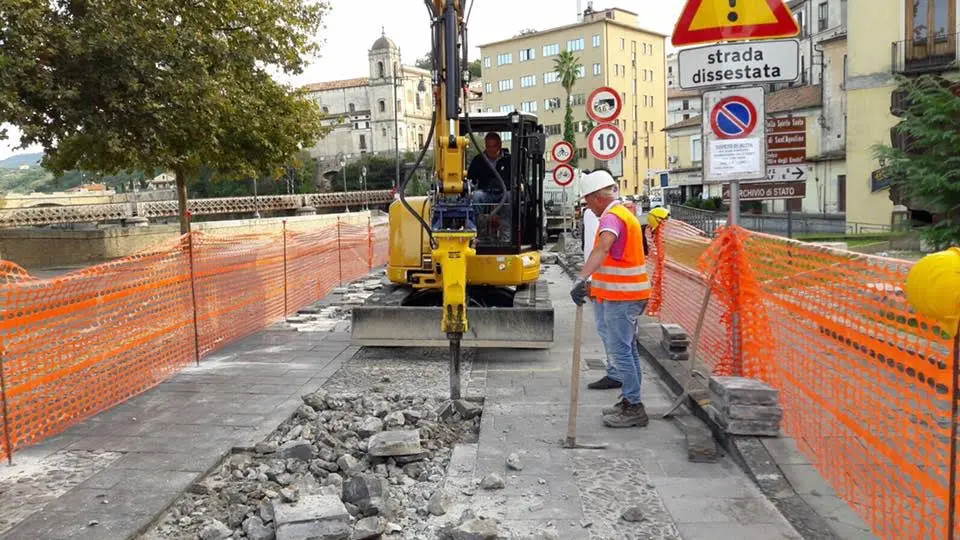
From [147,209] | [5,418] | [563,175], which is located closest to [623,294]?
[5,418]

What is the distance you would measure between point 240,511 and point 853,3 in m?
29.1

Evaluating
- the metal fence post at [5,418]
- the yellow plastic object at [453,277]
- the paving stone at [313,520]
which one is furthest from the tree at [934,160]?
the metal fence post at [5,418]

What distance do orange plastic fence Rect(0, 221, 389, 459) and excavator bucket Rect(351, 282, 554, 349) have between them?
1.98 m

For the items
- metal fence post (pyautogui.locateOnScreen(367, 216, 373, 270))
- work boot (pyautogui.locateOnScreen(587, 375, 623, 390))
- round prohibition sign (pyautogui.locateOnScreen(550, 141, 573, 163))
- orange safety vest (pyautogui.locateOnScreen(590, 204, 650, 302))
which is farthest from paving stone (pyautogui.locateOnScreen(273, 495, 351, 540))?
metal fence post (pyautogui.locateOnScreen(367, 216, 373, 270))

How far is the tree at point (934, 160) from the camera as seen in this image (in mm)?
9656

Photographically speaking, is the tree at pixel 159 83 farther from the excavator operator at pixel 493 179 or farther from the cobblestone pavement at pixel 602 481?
the cobblestone pavement at pixel 602 481

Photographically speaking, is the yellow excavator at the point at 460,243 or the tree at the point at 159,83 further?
the tree at the point at 159,83

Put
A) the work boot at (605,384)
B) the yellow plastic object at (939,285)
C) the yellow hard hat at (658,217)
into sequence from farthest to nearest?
1. the yellow hard hat at (658,217)
2. the work boot at (605,384)
3. the yellow plastic object at (939,285)

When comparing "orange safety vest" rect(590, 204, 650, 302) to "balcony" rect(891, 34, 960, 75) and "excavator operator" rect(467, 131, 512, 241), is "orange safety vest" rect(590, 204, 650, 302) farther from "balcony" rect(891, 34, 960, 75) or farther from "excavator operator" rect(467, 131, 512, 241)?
"balcony" rect(891, 34, 960, 75)

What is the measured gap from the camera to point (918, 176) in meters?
9.83

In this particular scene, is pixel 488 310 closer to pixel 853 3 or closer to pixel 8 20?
pixel 8 20

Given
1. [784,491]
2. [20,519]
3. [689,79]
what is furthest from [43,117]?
[784,491]

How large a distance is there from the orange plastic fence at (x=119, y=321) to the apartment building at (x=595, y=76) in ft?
236

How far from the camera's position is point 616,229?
225 inches
